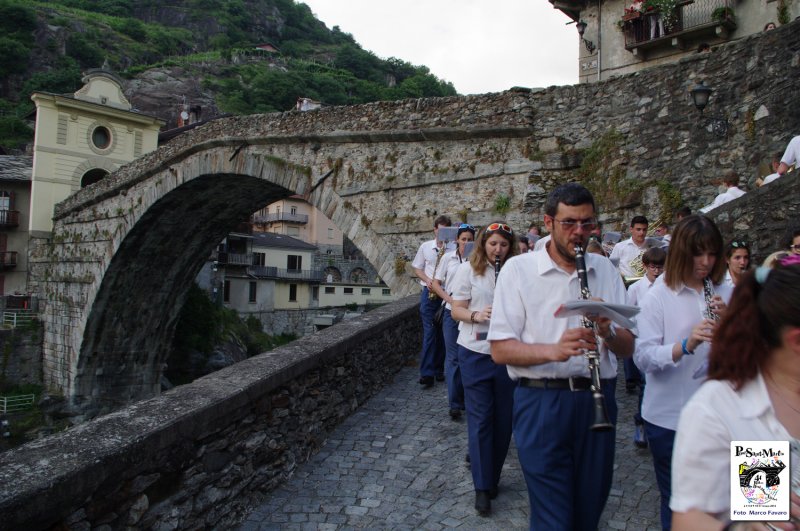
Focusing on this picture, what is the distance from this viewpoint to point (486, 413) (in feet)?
10.5

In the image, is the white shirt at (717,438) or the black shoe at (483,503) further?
the black shoe at (483,503)

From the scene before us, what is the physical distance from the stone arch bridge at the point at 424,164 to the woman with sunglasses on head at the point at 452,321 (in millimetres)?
3651

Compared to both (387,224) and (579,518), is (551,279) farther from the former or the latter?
(387,224)

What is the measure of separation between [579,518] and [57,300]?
21880 mm

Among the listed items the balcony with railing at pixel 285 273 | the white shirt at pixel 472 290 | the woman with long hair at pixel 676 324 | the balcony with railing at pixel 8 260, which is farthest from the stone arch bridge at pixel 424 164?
the balcony with railing at pixel 285 273

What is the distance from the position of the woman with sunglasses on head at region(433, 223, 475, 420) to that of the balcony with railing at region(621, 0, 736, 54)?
31.5ft

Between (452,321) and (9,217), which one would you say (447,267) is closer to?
(452,321)

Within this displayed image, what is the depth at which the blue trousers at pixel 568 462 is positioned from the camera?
2.01m

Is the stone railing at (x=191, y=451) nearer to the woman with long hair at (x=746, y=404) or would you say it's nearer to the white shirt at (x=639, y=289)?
the woman with long hair at (x=746, y=404)

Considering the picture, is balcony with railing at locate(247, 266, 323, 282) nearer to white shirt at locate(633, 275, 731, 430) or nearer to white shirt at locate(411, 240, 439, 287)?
white shirt at locate(411, 240, 439, 287)

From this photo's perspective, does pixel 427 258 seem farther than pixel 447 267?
Yes

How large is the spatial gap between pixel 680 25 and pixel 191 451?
1256 centimetres

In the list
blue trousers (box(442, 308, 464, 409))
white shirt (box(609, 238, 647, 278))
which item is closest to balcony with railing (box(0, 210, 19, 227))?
blue trousers (box(442, 308, 464, 409))

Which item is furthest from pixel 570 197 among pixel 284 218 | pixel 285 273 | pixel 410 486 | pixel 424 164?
pixel 284 218
